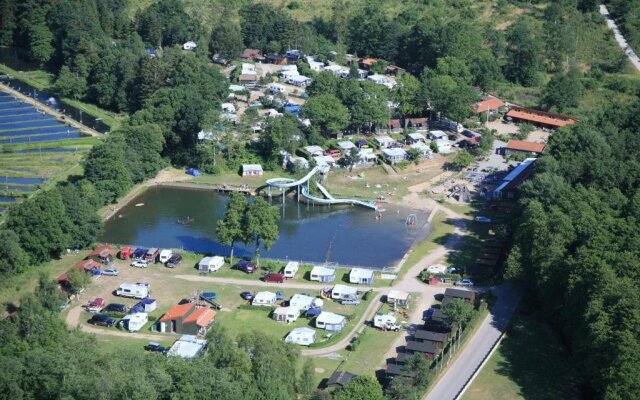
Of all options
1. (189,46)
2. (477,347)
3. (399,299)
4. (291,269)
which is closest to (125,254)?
(291,269)

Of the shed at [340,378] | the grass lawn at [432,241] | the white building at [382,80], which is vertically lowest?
the shed at [340,378]

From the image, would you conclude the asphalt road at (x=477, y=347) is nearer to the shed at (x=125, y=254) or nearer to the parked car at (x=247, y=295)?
the parked car at (x=247, y=295)

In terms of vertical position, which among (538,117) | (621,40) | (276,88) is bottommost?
(538,117)

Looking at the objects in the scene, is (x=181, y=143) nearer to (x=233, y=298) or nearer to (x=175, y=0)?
(x=233, y=298)

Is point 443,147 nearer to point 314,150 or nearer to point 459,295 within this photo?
point 314,150

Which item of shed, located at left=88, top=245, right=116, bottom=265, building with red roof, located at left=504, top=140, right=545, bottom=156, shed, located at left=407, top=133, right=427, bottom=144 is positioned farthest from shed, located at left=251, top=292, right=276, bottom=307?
building with red roof, located at left=504, top=140, right=545, bottom=156

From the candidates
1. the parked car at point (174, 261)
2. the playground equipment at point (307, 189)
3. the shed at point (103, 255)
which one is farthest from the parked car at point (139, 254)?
the playground equipment at point (307, 189)
